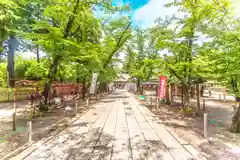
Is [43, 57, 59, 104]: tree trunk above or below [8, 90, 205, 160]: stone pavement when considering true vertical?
above

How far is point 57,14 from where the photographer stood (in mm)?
8664

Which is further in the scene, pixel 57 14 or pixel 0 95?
pixel 0 95

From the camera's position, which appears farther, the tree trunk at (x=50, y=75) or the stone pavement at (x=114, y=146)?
the tree trunk at (x=50, y=75)

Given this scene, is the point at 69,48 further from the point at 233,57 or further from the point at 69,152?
the point at 233,57

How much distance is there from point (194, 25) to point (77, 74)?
12.6 m

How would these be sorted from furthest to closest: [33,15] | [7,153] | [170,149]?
[33,15], [170,149], [7,153]

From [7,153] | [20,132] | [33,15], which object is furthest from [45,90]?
[33,15]

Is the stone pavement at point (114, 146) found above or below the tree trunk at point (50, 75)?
below

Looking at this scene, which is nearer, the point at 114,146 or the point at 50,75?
the point at 114,146

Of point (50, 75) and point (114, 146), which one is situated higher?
point (50, 75)

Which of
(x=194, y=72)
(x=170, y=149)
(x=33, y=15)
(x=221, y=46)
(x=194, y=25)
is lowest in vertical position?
(x=170, y=149)

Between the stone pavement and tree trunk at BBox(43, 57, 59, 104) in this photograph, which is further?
tree trunk at BBox(43, 57, 59, 104)

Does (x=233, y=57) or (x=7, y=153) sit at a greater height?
(x=233, y=57)

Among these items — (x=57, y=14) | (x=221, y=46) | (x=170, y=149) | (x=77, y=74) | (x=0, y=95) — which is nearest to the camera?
(x=170, y=149)
